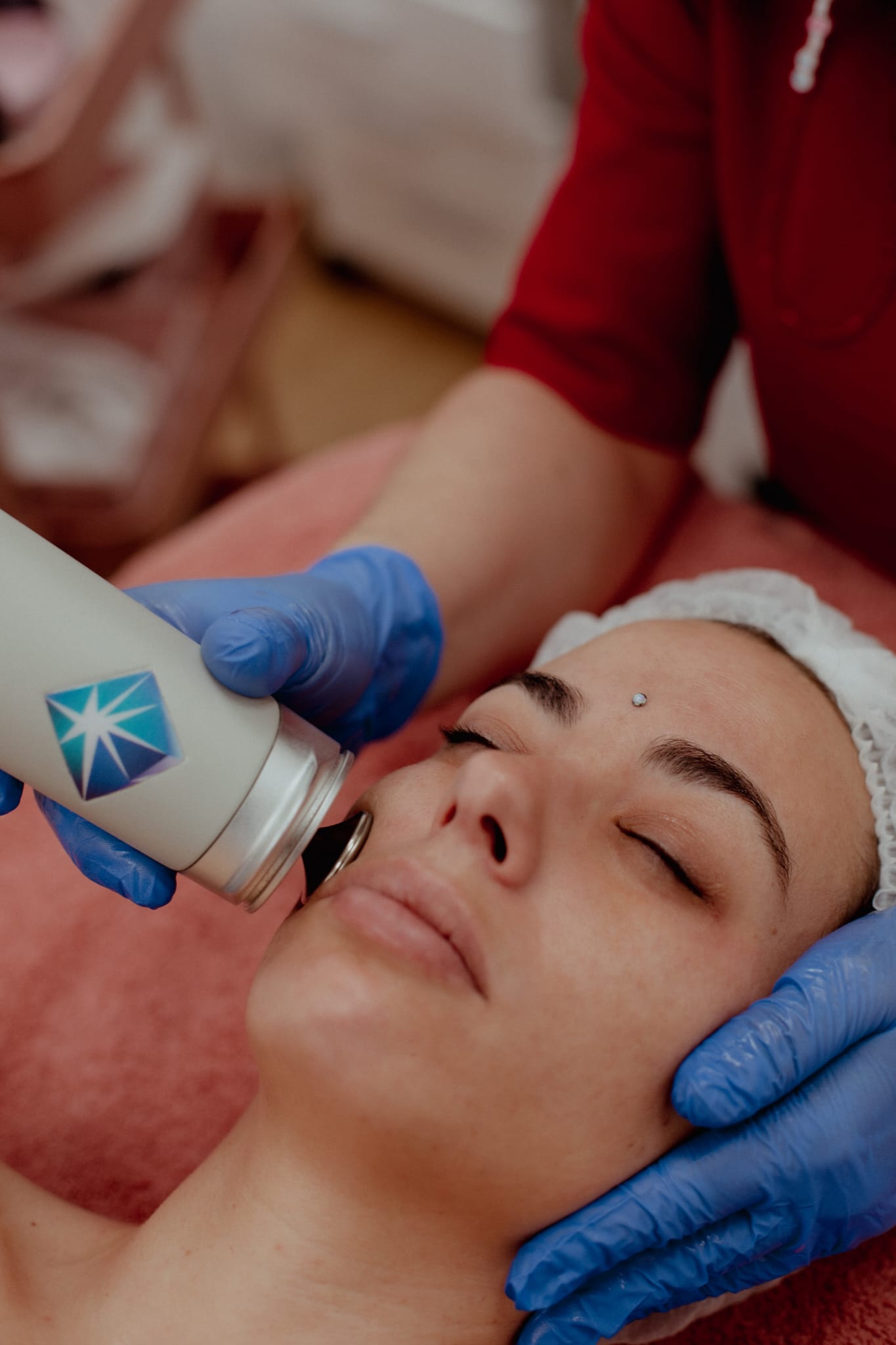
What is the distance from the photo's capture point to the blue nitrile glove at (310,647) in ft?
2.75

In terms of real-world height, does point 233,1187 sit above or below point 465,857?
below

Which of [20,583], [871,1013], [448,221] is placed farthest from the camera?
[448,221]

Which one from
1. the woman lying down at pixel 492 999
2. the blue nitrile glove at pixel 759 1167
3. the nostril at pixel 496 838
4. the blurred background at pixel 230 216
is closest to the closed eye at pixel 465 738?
the woman lying down at pixel 492 999

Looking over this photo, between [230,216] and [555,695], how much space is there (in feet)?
5.71

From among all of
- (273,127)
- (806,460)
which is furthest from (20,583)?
(273,127)

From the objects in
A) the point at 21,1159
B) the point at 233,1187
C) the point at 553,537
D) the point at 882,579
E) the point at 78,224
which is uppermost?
the point at 882,579

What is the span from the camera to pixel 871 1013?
86 cm

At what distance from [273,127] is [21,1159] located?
248cm

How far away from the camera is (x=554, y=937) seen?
794mm

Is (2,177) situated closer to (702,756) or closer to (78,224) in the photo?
(78,224)

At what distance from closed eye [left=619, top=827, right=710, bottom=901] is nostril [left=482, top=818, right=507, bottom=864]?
97 millimetres

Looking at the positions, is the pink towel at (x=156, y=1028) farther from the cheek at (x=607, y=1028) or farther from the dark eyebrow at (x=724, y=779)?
the dark eyebrow at (x=724, y=779)

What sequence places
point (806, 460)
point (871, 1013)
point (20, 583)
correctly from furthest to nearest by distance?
point (806, 460) → point (871, 1013) → point (20, 583)

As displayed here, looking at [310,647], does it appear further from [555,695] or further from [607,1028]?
[607,1028]
